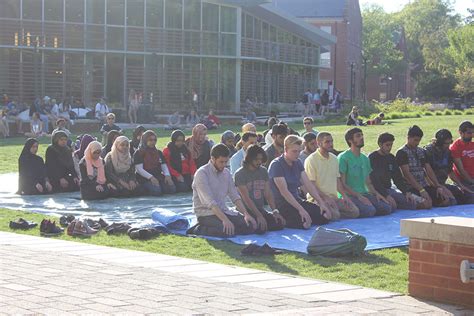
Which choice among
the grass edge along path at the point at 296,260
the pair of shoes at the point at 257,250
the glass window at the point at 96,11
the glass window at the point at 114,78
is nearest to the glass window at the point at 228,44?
the glass window at the point at 114,78

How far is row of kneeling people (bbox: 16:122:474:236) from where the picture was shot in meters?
11.0

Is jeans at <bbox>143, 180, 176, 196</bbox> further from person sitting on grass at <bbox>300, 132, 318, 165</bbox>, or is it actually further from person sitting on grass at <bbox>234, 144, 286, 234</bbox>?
person sitting on grass at <bbox>234, 144, 286, 234</bbox>

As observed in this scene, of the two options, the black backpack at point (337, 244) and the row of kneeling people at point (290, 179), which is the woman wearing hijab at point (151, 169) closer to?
the row of kneeling people at point (290, 179)

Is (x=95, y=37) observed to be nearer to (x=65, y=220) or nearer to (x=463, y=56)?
(x=65, y=220)

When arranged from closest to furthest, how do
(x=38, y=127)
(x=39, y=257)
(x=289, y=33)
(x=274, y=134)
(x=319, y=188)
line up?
(x=39, y=257), (x=319, y=188), (x=274, y=134), (x=38, y=127), (x=289, y=33)

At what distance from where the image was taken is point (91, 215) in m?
13.0

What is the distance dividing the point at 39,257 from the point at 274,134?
254 inches

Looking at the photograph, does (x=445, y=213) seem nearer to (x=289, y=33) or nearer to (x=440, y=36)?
(x=289, y=33)

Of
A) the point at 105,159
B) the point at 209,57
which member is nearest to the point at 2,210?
the point at 105,159

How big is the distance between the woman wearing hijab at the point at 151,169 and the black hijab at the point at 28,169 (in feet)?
5.46

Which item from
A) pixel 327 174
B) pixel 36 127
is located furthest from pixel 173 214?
pixel 36 127

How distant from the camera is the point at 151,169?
15789 millimetres

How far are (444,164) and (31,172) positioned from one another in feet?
23.1

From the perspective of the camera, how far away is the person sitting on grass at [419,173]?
46.2ft
